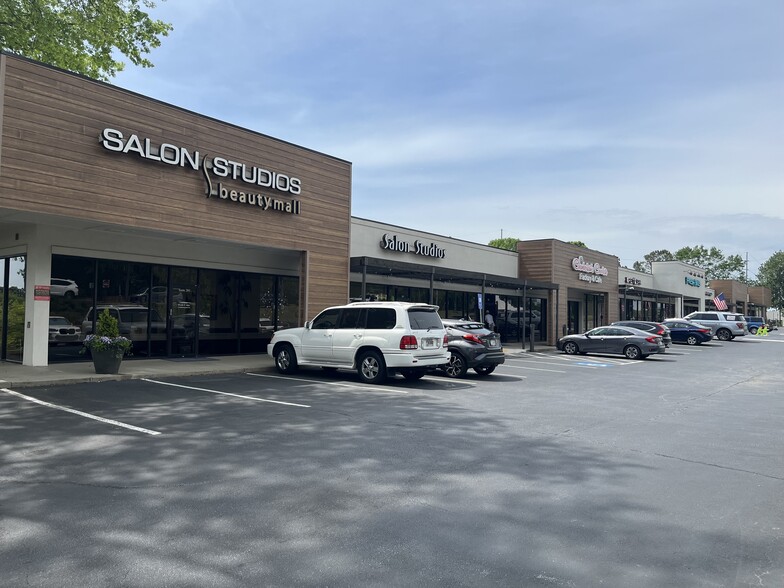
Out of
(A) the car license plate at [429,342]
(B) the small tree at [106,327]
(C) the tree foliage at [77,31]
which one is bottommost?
(A) the car license plate at [429,342]

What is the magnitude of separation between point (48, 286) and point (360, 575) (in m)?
13.4

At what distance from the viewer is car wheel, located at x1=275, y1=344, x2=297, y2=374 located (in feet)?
50.4

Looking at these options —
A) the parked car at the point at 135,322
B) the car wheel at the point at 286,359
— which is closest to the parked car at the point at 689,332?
the car wheel at the point at 286,359

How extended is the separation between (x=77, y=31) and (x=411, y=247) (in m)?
14.1

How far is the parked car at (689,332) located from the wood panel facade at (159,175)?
23.2 m

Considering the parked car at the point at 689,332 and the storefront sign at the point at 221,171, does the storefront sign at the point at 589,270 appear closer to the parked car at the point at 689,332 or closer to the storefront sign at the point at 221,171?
the parked car at the point at 689,332

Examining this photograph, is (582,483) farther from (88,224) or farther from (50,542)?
(88,224)

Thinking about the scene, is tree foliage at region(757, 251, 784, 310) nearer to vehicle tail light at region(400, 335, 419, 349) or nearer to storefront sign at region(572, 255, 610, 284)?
storefront sign at region(572, 255, 610, 284)

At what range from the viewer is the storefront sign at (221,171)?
13.8 metres

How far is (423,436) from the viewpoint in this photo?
7.96 m

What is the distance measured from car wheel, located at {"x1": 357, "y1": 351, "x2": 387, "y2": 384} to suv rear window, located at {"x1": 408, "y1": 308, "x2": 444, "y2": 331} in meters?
1.10

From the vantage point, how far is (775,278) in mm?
107750

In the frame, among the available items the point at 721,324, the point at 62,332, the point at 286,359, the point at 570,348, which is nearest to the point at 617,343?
the point at 570,348

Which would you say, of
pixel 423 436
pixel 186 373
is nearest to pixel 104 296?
pixel 186 373
